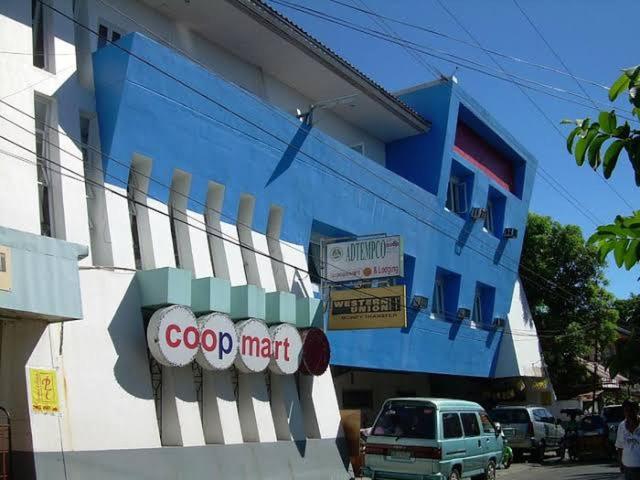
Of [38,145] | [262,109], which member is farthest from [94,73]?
[262,109]

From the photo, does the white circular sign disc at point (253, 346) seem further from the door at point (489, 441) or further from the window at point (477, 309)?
the window at point (477, 309)

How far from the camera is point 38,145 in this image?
13.4 metres

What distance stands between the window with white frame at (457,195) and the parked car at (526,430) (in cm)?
772

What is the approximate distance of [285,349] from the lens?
1645cm

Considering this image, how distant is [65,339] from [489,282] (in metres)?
20.4

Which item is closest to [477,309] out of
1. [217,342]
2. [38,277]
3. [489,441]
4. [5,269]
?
[489,441]

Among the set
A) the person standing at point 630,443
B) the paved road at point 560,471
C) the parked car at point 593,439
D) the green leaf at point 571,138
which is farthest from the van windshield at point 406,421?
the green leaf at point 571,138

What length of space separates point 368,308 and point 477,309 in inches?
513

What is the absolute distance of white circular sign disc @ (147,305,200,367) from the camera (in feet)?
43.9

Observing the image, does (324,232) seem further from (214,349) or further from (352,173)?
(214,349)

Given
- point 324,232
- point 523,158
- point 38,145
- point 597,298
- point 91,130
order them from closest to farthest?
point 38,145
point 91,130
point 324,232
point 523,158
point 597,298

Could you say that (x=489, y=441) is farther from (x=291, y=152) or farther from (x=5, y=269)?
(x=5, y=269)

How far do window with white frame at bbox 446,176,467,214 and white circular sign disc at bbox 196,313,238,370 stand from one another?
14.5 metres

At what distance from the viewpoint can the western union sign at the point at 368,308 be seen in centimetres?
1752
